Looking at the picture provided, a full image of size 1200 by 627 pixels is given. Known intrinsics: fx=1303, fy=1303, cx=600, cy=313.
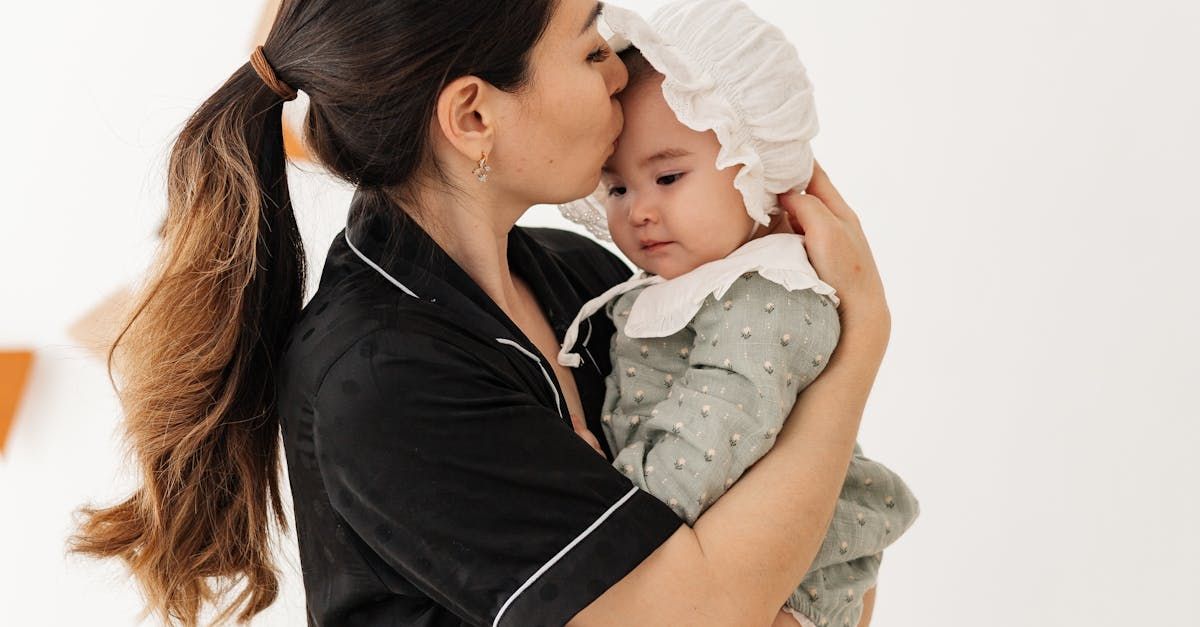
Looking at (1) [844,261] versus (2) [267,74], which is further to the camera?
A: (1) [844,261]

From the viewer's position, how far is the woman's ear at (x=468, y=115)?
1.43m

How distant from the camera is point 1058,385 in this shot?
2.72 metres

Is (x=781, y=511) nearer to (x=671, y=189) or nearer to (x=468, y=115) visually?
(x=671, y=189)

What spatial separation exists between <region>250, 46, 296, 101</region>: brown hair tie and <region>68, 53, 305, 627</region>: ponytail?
0.01 meters

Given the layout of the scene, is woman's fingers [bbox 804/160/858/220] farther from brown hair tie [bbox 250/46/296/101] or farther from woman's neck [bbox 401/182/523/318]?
brown hair tie [bbox 250/46/296/101]

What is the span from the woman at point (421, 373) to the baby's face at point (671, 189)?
0.04 metres

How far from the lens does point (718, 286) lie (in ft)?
4.97

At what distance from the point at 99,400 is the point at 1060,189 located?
2.06m

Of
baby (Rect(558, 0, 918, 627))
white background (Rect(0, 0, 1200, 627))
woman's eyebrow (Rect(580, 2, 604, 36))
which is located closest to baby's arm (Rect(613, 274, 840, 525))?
baby (Rect(558, 0, 918, 627))

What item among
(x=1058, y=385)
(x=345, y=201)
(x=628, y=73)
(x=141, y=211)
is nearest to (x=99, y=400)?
(x=141, y=211)

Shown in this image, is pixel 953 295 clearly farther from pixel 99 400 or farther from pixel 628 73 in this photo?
pixel 99 400

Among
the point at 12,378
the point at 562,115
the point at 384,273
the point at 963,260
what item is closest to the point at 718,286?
the point at 562,115

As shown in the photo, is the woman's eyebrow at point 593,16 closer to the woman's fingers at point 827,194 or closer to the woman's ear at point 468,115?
the woman's ear at point 468,115

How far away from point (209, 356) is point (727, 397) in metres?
0.58
